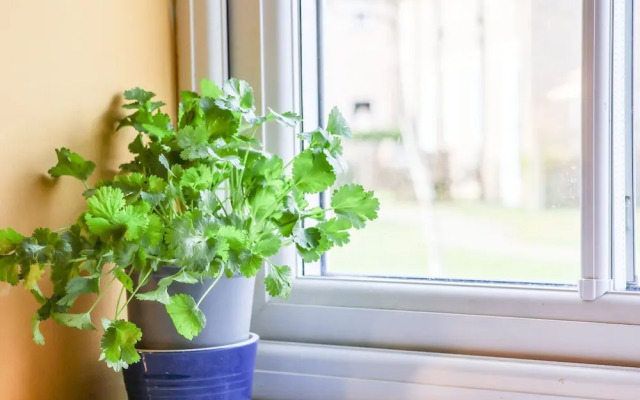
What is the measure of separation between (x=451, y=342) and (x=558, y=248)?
0.17 metres

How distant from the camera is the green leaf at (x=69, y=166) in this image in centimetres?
81

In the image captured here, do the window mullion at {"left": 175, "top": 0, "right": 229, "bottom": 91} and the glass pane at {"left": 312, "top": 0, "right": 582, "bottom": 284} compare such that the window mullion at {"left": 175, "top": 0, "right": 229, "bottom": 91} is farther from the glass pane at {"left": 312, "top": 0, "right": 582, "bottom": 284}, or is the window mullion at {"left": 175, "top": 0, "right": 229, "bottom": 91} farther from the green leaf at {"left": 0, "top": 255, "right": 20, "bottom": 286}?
the green leaf at {"left": 0, "top": 255, "right": 20, "bottom": 286}

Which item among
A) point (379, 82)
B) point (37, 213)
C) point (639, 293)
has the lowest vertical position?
point (639, 293)

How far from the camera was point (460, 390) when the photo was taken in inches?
35.9

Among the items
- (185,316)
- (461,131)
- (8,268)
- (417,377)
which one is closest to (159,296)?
(185,316)

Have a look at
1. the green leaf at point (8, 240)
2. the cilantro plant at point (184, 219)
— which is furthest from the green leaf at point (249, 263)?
the green leaf at point (8, 240)

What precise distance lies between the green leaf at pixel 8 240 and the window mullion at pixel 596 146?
0.59 m

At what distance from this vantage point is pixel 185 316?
73 cm

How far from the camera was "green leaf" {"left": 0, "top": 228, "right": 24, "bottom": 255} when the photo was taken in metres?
0.72

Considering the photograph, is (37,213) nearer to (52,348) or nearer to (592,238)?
(52,348)

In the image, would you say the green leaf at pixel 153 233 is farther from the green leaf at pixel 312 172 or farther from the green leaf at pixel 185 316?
the green leaf at pixel 312 172

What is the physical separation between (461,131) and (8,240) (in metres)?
0.56

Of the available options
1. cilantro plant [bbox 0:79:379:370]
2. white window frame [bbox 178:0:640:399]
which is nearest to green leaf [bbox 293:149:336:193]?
cilantro plant [bbox 0:79:379:370]

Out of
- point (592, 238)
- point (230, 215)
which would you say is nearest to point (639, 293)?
point (592, 238)
